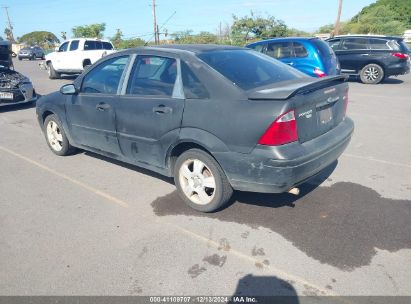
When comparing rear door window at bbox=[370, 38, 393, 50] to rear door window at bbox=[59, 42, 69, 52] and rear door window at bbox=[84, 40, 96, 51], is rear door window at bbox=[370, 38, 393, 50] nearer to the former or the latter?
rear door window at bbox=[84, 40, 96, 51]

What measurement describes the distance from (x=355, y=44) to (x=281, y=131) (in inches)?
475

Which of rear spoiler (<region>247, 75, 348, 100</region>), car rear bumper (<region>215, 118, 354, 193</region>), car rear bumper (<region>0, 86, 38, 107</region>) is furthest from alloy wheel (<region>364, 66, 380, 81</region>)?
car rear bumper (<region>0, 86, 38, 107</region>)

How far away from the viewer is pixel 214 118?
3.21 m

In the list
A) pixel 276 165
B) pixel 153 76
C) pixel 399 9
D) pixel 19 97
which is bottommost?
pixel 19 97

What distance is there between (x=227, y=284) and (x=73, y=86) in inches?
138

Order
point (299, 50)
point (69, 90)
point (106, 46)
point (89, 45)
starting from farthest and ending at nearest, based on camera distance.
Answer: point (106, 46) < point (89, 45) < point (299, 50) < point (69, 90)

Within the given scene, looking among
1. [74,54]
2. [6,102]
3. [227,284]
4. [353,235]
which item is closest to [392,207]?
[353,235]

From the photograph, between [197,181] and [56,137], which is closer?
[197,181]

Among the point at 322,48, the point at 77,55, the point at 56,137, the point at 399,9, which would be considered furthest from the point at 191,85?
the point at 399,9

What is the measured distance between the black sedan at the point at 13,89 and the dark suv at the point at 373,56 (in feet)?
36.5

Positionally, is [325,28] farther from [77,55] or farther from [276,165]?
[276,165]

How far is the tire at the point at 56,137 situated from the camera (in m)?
5.30

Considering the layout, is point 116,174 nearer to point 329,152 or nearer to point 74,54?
point 329,152

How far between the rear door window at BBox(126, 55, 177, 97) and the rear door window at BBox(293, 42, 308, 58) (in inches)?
252
